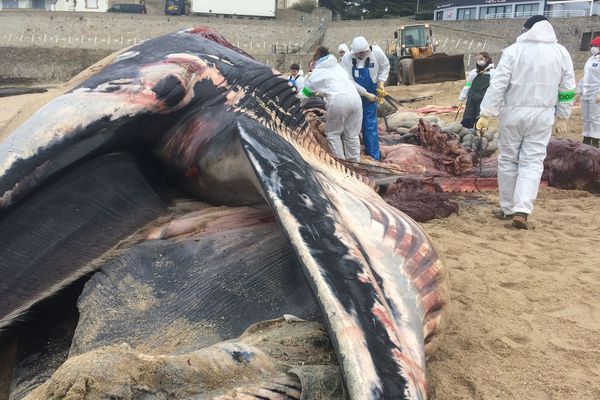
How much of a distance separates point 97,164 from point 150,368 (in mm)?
1263

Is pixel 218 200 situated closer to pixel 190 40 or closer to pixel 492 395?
pixel 190 40

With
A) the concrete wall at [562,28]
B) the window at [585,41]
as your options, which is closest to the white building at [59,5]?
the concrete wall at [562,28]

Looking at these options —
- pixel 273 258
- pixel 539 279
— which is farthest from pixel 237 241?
pixel 539 279

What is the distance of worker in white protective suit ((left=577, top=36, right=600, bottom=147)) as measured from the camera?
Answer: 37.3ft

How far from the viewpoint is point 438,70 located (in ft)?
78.9

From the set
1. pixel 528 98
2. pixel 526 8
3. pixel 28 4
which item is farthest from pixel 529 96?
pixel 28 4

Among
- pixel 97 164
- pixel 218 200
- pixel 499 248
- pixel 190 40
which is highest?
pixel 190 40

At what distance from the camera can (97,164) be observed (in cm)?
260

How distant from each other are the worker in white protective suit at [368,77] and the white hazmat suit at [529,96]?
238cm

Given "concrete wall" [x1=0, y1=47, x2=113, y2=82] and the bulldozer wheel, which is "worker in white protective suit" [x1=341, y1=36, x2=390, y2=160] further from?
"concrete wall" [x1=0, y1=47, x2=113, y2=82]

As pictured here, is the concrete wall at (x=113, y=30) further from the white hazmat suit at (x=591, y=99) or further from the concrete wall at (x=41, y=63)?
the white hazmat suit at (x=591, y=99)

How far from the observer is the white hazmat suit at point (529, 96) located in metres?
6.10

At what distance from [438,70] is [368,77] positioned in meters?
15.4

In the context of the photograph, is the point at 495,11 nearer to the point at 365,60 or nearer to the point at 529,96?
the point at 365,60
